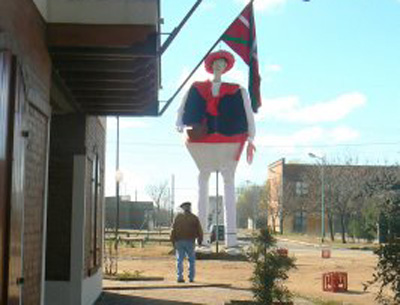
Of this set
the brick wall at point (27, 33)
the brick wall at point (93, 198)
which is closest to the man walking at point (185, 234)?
the brick wall at point (93, 198)

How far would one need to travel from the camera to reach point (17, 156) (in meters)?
5.61

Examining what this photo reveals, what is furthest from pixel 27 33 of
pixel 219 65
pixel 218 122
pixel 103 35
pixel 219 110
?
pixel 219 65

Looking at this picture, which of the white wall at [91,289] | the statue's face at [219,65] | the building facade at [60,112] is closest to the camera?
the building facade at [60,112]

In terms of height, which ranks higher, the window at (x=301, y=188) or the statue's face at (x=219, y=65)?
the statue's face at (x=219, y=65)

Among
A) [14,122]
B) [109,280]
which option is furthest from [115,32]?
[109,280]

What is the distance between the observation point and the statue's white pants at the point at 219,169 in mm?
20469

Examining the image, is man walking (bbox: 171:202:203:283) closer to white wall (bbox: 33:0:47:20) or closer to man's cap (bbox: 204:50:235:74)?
man's cap (bbox: 204:50:235:74)

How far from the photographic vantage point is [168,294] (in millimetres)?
13172

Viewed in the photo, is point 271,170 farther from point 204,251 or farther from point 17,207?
point 17,207

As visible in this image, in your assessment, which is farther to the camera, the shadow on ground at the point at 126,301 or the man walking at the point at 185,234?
the man walking at the point at 185,234

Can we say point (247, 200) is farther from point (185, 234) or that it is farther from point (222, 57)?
point (185, 234)

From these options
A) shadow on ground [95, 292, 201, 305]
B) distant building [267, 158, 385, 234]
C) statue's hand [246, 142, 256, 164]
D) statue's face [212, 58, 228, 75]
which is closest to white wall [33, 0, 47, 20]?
shadow on ground [95, 292, 201, 305]

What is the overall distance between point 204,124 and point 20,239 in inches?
485

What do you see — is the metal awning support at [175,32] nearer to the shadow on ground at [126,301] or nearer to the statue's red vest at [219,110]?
the shadow on ground at [126,301]
